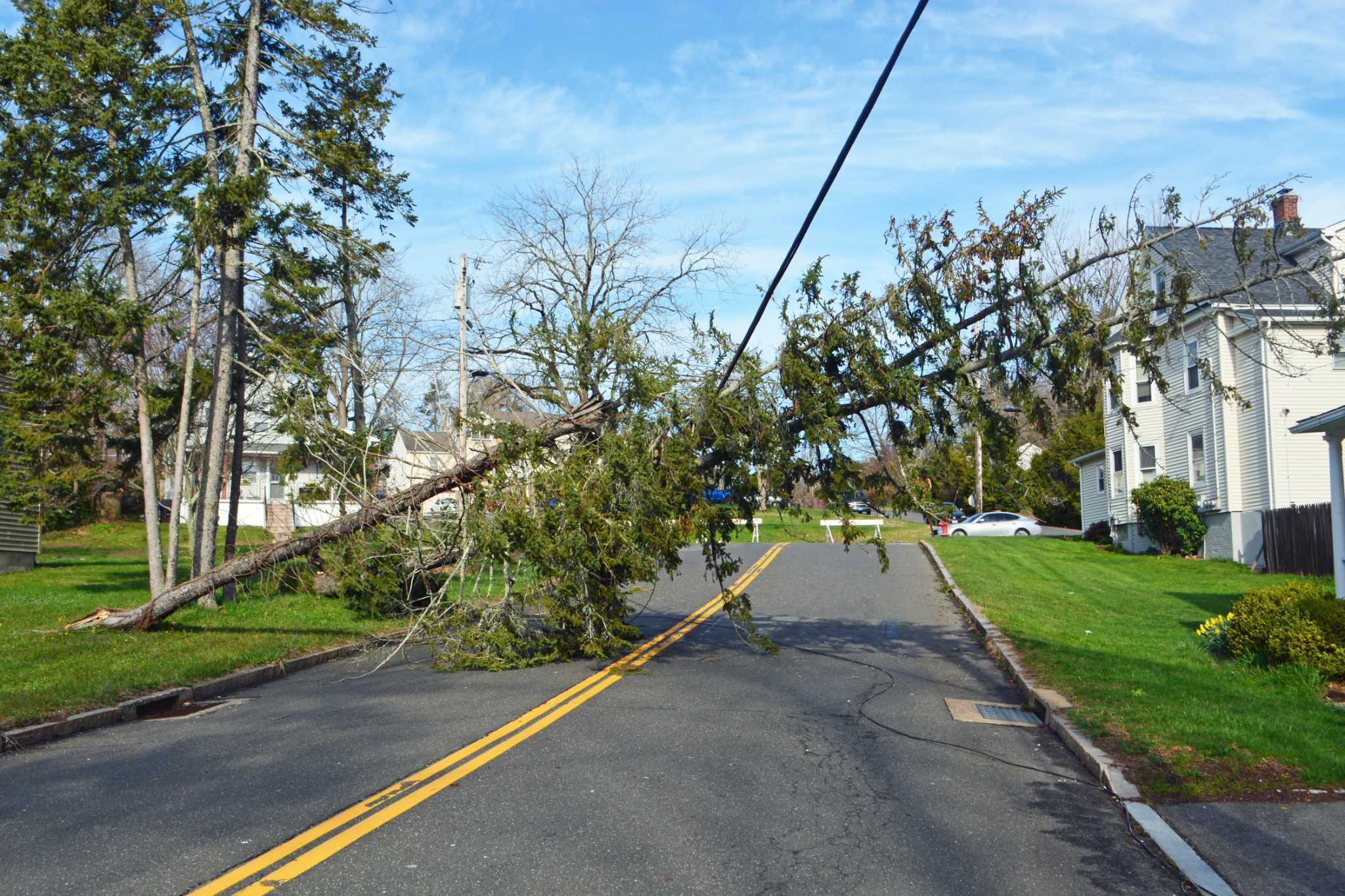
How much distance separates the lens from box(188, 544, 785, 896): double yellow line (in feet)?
16.3

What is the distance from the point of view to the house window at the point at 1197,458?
28938mm

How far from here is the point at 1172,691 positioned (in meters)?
9.43

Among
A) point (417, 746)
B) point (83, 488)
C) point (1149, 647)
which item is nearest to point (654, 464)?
point (417, 746)

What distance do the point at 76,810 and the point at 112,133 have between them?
13834 mm

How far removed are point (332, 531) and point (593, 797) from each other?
7.93 m

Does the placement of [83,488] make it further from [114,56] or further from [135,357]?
[114,56]

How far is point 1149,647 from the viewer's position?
491 inches

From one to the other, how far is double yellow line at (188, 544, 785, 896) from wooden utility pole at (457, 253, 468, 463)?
134 inches

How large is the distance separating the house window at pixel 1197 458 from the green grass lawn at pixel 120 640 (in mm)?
23224

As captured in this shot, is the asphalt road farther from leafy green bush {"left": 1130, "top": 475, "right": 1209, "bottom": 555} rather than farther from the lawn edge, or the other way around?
leafy green bush {"left": 1130, "top": 475, "right": 1209, "bottom": 555}

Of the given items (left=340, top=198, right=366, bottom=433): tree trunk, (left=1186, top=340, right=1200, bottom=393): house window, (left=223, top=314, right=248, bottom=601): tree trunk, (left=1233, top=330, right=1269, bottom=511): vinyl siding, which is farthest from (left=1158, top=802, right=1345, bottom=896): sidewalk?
(left=1186, top=340, right=1200, bottom=393): house window

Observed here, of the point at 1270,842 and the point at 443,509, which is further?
the point at 443,509

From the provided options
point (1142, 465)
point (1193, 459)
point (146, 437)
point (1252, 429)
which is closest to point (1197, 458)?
point (1193, 459)

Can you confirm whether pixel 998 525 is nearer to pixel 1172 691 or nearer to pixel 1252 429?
pixel 1252 429
